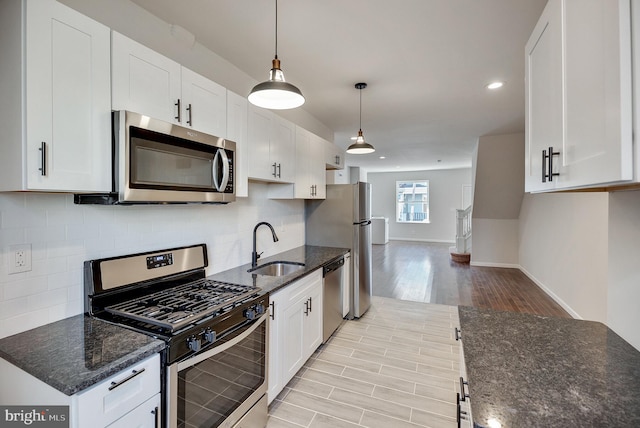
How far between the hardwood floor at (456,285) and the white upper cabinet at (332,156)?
2.24 metres

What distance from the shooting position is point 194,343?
135cm

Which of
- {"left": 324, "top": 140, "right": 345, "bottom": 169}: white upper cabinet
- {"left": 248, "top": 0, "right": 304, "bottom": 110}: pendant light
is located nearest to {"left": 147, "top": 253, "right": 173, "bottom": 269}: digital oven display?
{"left": 248, "top": 0, "right": 304, "bottom": 110}: pendant light

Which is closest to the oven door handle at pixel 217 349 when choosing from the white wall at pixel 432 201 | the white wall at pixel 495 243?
the white wall at pixel 495 243

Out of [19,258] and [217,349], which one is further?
[217,349]

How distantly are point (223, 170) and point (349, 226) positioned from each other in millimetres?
2042

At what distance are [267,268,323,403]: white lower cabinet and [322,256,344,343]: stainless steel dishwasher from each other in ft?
0.39

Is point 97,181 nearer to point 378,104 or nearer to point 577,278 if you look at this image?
point 378,104

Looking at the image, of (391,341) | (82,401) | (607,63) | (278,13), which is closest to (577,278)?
(391,341)

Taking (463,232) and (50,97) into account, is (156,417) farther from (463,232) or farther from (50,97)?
(463,232)

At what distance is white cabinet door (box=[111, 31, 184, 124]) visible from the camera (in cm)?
140

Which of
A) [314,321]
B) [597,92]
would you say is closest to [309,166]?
[314,321]

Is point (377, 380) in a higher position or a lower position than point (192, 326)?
lower

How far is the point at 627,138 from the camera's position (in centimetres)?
67

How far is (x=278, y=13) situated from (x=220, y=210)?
4.85 ft
